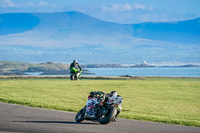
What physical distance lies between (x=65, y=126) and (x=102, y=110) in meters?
1.62

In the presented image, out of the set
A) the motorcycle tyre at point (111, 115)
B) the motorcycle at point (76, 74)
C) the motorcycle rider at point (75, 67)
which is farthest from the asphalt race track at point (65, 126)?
the motorcycle at point (76, 74)

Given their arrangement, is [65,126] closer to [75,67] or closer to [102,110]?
[102,110]

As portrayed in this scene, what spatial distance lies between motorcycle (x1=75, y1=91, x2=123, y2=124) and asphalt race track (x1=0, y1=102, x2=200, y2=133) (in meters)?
0.25

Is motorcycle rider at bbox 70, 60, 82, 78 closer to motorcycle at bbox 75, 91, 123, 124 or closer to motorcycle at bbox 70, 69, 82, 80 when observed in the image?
motorcycle at bbox 70, 69, 82, 80

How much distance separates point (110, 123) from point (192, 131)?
324cm

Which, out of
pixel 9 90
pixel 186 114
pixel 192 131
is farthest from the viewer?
pixel 9 90

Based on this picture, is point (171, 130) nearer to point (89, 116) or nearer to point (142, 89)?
point (89, 116)

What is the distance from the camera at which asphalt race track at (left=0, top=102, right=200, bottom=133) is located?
1533 centimetres

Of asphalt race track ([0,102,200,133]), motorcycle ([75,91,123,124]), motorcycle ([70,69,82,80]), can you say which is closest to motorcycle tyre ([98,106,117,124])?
motorcycle ([75,91,123,124])

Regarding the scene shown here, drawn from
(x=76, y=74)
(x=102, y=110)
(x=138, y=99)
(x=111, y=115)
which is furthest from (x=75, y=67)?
(x=111, y=115)

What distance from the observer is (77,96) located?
31766 millimetres

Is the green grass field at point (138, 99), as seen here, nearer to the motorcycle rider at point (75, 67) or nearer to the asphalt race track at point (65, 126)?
the asphalt race track at point (65, 126)

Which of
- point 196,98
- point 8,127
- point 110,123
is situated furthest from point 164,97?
point 8,127

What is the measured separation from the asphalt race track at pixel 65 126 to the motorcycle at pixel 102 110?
246 mm
